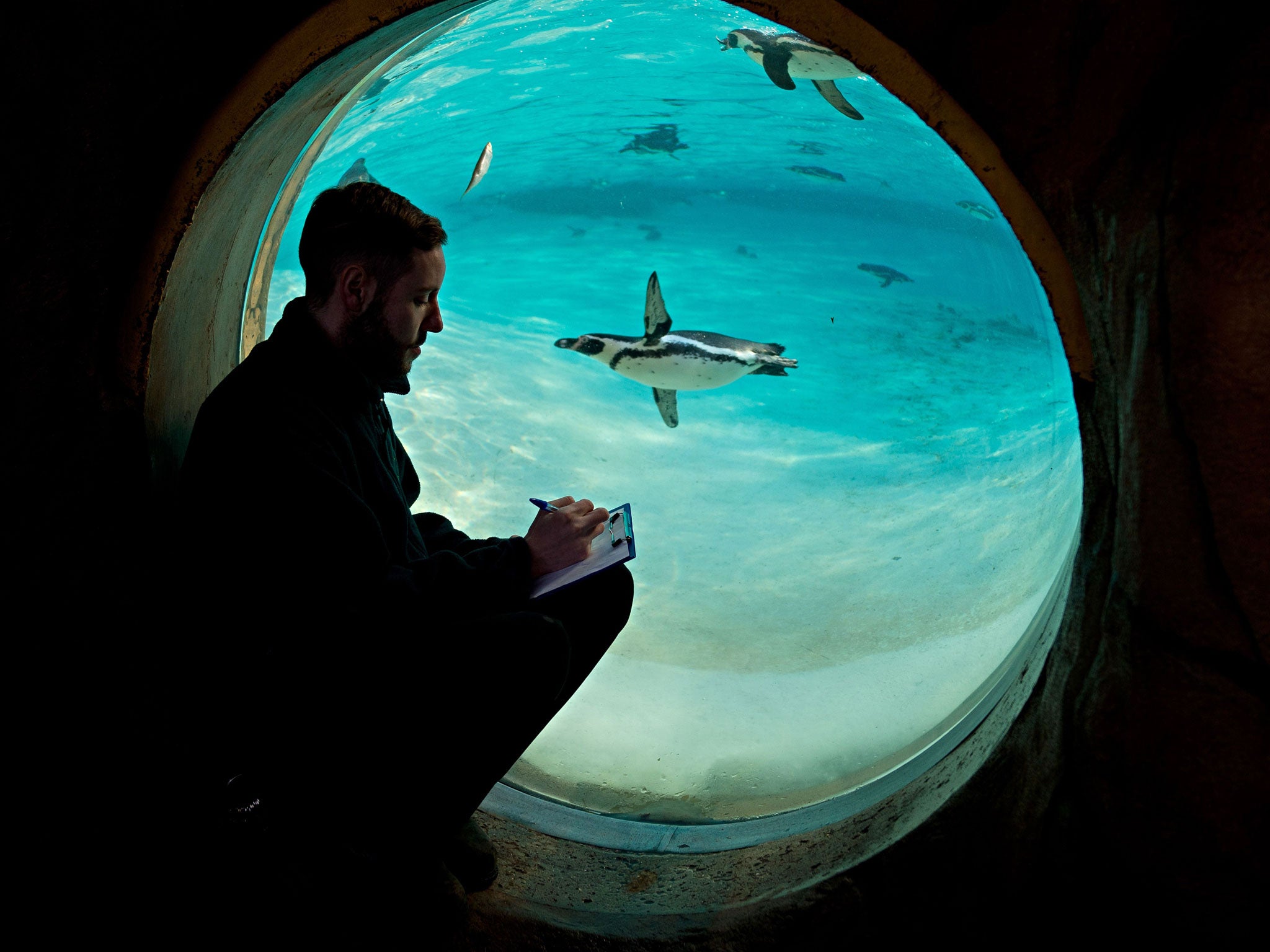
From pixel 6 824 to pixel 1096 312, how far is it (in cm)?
217

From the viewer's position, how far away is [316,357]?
1.66 m

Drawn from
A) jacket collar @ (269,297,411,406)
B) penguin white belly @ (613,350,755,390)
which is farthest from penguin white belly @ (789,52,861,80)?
jacket collar @ (269,297,411,406)

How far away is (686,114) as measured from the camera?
10258 millimetres

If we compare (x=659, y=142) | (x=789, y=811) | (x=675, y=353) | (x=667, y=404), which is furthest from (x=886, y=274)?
(x=789, y=811)

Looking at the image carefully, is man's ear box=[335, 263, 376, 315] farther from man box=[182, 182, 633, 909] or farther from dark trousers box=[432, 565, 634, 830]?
dark trousers box=[432, 565, 634, 830]

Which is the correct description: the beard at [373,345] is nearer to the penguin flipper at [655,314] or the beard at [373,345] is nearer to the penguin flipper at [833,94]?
the penguin flipper at [655,314]

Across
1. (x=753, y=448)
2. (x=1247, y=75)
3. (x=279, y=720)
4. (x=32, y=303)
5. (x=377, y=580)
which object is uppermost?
(x=1247, y=75)

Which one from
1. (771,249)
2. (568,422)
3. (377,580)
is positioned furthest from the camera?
(771,249)

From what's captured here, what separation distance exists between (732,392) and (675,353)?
7.61 m

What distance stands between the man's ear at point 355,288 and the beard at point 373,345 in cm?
2

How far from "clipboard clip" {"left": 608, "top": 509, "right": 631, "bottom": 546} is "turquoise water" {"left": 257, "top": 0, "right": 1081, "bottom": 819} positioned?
1.28 m

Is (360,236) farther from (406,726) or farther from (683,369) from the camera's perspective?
(683,369)

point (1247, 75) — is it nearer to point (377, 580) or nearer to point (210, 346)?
point (377, 580)

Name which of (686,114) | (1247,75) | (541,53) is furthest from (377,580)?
(686,114)
